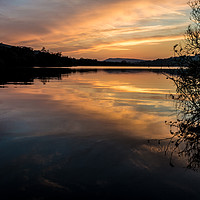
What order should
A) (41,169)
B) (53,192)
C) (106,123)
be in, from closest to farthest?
(53,192)
(41,169)
(106,123)

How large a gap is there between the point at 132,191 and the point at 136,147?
3.77 meters

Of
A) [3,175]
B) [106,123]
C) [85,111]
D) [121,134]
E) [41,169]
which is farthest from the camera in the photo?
[85,111]

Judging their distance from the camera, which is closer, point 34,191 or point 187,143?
point 34,191

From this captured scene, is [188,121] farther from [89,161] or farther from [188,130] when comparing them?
[89,161]

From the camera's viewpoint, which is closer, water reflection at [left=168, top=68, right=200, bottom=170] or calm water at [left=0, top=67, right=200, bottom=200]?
calm water at [left=0, top=67, right=200, bottom=200]

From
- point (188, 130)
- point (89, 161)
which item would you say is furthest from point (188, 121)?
point (89, 161)

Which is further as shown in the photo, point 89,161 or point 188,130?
point 188,130

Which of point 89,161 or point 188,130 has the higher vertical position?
point 188,130

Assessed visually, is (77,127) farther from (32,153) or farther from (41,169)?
(41,169)

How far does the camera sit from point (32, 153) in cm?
964

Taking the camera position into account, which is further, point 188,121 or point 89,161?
point 188,121

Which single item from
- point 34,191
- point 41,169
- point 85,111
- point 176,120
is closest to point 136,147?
point 41,169

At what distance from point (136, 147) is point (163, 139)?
79.0 inches

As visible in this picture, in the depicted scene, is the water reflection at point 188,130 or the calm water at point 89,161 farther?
→ the water reflection at point 188,130
